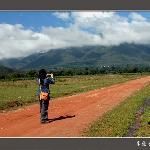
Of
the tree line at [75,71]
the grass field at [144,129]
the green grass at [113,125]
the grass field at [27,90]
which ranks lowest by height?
the grass field at [144,129]

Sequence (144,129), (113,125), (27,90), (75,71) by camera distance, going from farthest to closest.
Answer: (27,90)
(75,71)
(113,125)
(144,129)

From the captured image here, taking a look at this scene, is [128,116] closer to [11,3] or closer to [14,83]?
[11,3]

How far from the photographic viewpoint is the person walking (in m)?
13.9

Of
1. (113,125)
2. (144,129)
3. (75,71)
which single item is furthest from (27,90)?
(144,129)

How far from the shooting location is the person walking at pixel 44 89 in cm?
1388

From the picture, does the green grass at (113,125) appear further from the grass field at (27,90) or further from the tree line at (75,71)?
the grass field at (27,90)

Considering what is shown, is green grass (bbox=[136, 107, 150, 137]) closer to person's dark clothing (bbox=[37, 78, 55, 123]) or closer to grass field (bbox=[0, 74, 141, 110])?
person's dark clothing (bbox=[37, 78, 55, 123])

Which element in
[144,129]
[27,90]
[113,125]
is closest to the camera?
[144,129]

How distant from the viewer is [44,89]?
559 inches

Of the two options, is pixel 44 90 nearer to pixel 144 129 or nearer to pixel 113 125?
pixel 113 125

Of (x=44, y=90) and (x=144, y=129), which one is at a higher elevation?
(x=44, y=90)

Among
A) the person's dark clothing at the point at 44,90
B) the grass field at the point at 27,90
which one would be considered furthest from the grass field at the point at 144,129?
the grass field at the point at 27,90
